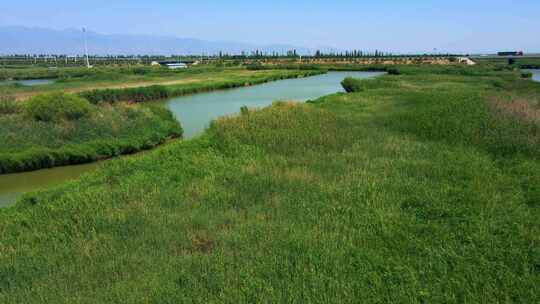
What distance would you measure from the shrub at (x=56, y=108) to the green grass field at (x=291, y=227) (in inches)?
268

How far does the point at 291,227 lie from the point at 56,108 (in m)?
13.4

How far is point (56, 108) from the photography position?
52.1 ft

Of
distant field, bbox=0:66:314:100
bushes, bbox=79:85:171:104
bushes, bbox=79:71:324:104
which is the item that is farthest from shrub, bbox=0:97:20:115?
distant field, bbox=0:66:314:100

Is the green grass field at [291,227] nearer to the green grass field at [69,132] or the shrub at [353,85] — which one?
the green grass field at [69,132]

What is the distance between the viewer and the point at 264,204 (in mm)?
7398

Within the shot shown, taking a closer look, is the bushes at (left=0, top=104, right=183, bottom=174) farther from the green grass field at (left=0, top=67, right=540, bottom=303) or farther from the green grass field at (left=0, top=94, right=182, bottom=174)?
the green grass field at (left=0, top=67, right=540, bottom=303)

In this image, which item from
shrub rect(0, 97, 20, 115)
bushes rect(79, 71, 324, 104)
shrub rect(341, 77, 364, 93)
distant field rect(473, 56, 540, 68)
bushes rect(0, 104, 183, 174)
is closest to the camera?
bushes rect(0, 104, 183, 174)

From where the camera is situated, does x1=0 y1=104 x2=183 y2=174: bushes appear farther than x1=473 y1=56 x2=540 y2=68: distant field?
No

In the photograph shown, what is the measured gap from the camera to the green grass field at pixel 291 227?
4.68 meters

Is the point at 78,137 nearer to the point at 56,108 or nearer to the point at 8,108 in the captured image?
the point at 56,108

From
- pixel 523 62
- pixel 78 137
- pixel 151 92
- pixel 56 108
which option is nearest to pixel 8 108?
pixel 56 108

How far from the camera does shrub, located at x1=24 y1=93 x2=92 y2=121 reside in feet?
51.4

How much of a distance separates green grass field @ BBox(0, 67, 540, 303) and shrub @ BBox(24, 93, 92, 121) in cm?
680

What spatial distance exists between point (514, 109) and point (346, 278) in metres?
13.3
